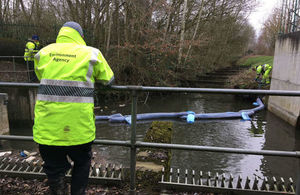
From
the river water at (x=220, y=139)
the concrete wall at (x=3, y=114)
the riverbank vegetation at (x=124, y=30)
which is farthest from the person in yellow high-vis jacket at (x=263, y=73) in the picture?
the concrete wall at (x=3, y=114)

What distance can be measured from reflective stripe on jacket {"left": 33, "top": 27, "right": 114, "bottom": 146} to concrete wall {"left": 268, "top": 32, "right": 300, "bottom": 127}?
29.9 ft

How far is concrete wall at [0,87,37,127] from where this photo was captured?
9.63m

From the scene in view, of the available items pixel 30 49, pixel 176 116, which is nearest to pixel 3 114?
pixel 30 49

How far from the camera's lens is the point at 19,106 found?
9.68 metres

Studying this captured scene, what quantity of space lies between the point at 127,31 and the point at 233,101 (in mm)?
7905

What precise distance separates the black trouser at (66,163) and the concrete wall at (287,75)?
9.04m

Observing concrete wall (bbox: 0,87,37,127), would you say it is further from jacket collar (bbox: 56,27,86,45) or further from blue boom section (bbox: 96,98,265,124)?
jacket collar (bbox: 56,27,86,45)

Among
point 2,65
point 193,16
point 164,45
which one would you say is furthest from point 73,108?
point 193,16

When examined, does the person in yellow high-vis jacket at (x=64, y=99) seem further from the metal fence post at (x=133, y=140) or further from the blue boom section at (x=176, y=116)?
the blue boom section at (x=176, y=116)

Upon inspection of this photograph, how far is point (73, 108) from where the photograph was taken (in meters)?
1.76

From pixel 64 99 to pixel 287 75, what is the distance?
10.9 m

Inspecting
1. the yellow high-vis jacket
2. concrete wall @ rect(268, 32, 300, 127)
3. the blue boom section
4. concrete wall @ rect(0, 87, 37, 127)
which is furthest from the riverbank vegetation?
concrete wall @ rect(268, 32, 300, 127)

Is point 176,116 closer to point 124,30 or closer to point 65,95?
point 124,30

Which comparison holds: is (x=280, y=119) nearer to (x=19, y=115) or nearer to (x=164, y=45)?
(x=164, y=45)
